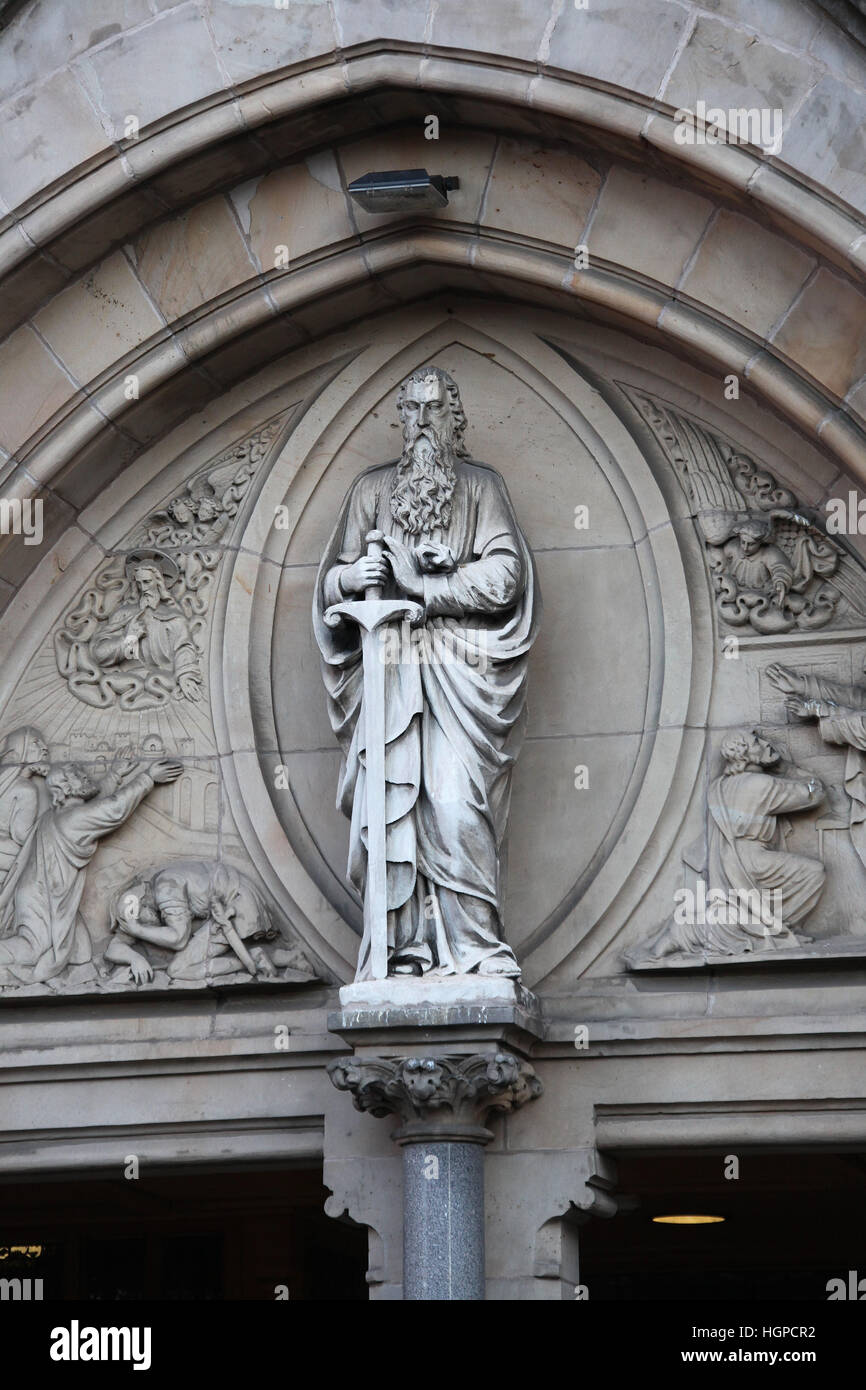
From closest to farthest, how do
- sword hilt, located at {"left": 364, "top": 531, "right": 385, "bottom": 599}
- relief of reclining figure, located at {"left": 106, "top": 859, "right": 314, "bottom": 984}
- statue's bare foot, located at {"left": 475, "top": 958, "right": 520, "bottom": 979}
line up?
1. statue's bare foot, located at {"left": 475, "top": 958, "right": 520, "bottom": 979}
2. sword hilt, located at {"left": 364, "top": 531, "right": 385, "bottom": 599}
3. relief of reclining figure, located at {"left": 106, "top": 859, "right": 314, "bottom": 984}

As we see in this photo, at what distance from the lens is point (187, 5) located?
8.23 metres

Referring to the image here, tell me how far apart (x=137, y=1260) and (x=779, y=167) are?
6.04m

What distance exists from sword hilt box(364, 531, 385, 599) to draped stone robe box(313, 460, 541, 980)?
0.07m

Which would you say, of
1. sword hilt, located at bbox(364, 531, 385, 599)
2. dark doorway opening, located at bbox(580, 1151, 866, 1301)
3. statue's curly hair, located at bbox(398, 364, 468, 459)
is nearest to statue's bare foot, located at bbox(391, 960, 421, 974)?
sword hilt, located at bbox(364, 531, 385, 599)

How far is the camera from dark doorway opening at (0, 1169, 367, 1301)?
10578 mm

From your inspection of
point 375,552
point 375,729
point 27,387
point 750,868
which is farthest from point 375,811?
point 27,387

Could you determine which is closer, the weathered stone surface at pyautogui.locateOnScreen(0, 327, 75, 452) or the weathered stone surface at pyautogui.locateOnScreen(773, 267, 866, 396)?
the weathered stone surface at pyautogui.locateOnScreen(773, 267, 866, 396)

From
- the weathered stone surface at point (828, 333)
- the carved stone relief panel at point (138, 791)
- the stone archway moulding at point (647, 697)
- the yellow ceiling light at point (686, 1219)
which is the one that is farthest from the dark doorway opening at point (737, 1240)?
the weathered stone surface at point (828, 333)

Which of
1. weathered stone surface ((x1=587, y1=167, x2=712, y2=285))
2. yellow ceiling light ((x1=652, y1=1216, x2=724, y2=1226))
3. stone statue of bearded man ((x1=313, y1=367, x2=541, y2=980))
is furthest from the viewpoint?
yellow ceiling light ((x1=652, y1=1216, x2=724, y2=1226))

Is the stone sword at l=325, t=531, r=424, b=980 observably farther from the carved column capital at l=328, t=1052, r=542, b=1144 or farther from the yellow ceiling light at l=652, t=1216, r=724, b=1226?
the yellow ceiling light at l=652, t=1216, r=724, b=1226

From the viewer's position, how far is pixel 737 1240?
37.0ft

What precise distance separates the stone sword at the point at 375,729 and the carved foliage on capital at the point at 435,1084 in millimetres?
314
